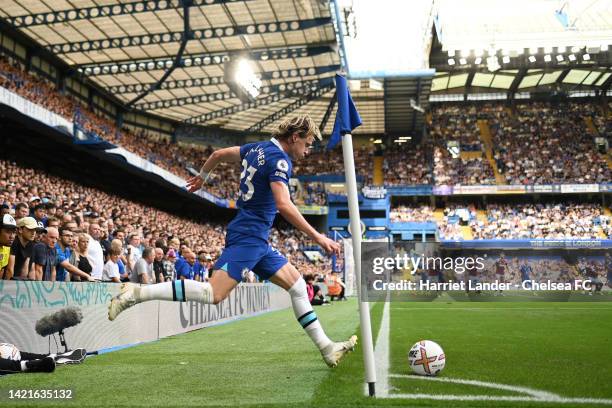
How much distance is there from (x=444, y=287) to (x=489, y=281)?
1.51 m

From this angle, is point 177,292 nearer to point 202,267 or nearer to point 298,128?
point 298,128

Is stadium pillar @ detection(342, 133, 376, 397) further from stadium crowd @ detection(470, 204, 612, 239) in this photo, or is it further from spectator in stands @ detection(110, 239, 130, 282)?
stadium crowd @ detection(470, 204, 612, 239)

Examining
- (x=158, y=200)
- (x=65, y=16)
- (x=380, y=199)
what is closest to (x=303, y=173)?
(x=380, y=199)

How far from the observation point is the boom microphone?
6359 mm

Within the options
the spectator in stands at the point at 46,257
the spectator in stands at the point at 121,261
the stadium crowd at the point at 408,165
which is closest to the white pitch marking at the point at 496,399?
the spectator in stands at the point at 46,257

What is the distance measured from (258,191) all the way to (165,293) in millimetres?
1084

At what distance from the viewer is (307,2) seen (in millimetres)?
25859

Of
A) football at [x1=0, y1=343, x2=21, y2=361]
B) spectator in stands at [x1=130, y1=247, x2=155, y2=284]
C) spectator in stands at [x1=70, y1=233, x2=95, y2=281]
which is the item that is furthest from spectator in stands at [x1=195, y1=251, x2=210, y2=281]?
football at [x1=0, y1=343, x2=21, y2=361]

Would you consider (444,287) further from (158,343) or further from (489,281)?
(158,343)

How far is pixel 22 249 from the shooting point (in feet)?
24.1

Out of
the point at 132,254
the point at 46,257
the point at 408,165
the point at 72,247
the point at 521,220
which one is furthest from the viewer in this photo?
the point at 408,165

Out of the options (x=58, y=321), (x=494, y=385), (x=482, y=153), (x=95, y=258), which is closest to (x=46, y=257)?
(x=58, y=321)

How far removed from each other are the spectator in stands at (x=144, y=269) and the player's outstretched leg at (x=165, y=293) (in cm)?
549

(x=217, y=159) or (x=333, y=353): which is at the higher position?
(x=217, y=159)
